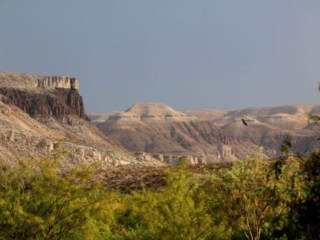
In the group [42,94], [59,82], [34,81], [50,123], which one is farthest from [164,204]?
[59,82]

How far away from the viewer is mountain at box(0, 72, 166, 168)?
3167 inches

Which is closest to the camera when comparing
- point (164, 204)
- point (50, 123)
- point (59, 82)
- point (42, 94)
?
point (164, 204)

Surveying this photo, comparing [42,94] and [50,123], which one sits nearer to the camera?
[50,123]

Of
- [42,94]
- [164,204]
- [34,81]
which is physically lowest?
[164,204]

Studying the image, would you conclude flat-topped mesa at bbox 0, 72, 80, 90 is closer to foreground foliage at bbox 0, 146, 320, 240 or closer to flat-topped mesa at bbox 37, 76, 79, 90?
flat-topped mesa at bbox 37, 76, 79, 90

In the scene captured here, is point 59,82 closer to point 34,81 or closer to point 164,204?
point 34,81

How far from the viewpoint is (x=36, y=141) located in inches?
3214

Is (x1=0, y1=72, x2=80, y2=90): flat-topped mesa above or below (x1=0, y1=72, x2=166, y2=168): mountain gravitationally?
above

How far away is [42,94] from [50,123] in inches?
980

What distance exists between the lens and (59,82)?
179 metres

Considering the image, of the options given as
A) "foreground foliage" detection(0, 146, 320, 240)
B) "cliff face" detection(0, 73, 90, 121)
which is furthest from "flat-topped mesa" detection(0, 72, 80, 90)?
"foreground foliage" detection(0, 146, 320, 240)

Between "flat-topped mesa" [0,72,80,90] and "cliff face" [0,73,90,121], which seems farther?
"flat-topped mesa" [0,72,80,90]

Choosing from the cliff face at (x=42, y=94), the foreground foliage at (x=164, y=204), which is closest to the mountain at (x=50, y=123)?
the cliff face at (x=42, y=94)

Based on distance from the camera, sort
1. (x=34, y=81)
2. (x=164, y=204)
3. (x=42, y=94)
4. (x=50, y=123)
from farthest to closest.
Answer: (x=34, y=81), (x=42, y=94), (x=50, y=123), (x=164, y=204)
